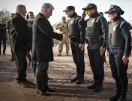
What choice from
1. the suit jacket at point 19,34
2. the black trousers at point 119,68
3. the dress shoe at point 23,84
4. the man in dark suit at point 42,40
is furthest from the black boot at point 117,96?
the suit jacket at point 19,34

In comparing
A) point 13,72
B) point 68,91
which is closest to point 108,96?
point 68,91

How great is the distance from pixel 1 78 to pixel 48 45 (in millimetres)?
3018

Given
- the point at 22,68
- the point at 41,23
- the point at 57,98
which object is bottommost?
the point at 57,98

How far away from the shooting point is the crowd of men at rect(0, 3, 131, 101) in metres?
6.08

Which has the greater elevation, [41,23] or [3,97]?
[41,23]

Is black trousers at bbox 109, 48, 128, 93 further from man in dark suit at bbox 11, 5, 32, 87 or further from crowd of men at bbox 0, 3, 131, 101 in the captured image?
man in dark suit at bbox 11, 5, 32, 87

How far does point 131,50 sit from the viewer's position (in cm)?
615

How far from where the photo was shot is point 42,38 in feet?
22.6

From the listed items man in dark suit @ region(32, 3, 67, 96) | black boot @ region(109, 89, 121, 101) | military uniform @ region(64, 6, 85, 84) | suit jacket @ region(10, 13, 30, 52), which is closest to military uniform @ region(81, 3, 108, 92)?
military uniform @ region(64, 6, 85, 84)

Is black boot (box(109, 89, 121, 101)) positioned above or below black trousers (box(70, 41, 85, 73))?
below

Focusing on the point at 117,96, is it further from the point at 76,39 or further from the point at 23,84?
the point at 23,84

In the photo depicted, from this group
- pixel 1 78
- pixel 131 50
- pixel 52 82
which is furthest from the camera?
pixel 1 78

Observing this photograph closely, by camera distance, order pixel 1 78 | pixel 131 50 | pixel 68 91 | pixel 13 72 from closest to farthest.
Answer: pixel 131 50 < pixel 68 91 < pixel 1 78 < pixel 13 72

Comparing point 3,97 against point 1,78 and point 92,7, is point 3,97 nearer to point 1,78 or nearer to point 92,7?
point 1,78
